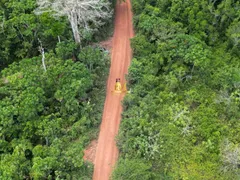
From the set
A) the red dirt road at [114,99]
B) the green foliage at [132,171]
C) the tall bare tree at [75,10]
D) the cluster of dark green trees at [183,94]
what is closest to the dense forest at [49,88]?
the tall bare tree at [75,10]

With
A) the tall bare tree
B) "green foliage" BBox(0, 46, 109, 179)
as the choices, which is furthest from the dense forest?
the tall bare tree

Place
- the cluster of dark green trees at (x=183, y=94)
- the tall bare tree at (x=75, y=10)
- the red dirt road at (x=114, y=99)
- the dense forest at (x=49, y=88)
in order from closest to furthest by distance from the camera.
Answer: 1. the dense forest at (x=49, y=88)
2. the cluster of dark green trees at (x=183, y=94)
3. the red dirt road at (x=114, y=99)
4. the tall bare tree at (x=75, y=10)

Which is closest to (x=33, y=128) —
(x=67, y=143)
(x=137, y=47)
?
(x=67, y=143)

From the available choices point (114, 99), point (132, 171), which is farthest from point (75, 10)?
point (132, 171)

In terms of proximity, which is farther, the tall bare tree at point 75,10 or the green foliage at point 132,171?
the tall bare tree at point 75,10

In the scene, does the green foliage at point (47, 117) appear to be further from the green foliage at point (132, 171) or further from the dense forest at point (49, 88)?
the green foliage at point (132, 171)
